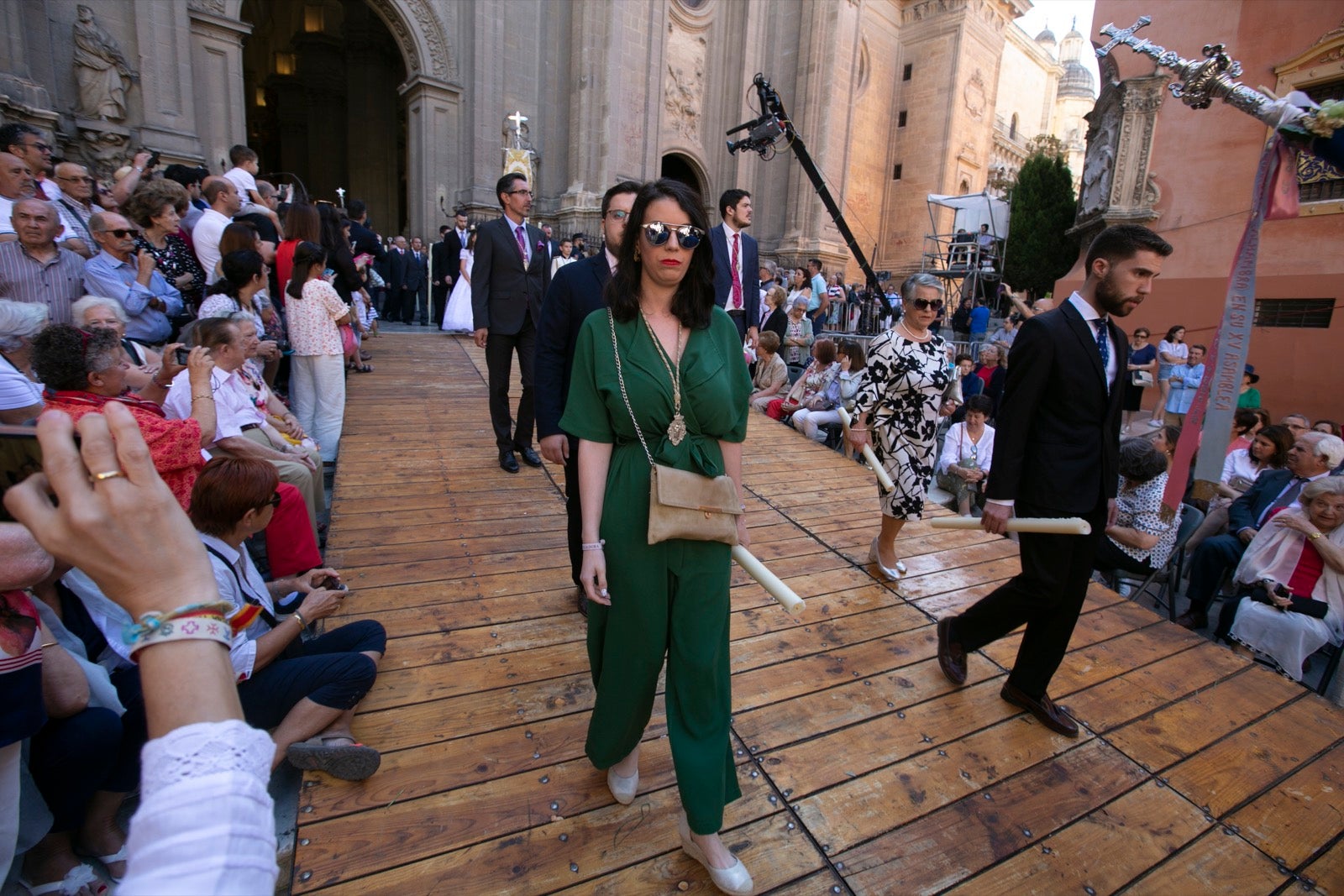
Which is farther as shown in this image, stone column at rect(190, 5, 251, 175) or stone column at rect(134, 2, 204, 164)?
stone column at rect(190, 5, 251, 175)

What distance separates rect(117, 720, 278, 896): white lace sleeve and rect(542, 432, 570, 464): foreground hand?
232cm

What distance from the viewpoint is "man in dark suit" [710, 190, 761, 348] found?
5203mm

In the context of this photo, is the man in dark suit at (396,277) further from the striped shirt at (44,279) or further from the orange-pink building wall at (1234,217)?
the orange-pink building wall at (1234,217)

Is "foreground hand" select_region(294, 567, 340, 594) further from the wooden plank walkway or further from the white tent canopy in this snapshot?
the white tent canopy

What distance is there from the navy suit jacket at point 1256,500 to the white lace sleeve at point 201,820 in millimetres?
6353

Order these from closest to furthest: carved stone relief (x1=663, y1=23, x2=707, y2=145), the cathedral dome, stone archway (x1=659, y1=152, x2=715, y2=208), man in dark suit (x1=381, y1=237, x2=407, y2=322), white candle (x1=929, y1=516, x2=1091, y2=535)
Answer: white candle (x1=929, y1=516, x2=1091, y2=535), man in dark suit (x1=381, y1=237, x2=407, y2=322), carved stone relief (x1=663, y1=23, x2=707, y2=145), stone archway (x1=659, y1=152, x2=715, y2=208), the cathedral dome

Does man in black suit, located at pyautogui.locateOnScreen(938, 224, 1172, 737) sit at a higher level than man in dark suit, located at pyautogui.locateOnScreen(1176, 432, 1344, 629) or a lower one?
higher

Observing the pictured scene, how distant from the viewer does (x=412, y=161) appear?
51.0 ft

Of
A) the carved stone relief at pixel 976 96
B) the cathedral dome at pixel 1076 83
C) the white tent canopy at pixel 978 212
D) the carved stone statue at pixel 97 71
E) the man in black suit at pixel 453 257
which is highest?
the cathedral dome at pixel 1076 83

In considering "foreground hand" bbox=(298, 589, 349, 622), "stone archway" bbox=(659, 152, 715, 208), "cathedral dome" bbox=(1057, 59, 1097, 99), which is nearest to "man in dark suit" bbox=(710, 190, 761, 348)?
"foreground hand" bbox=(298, 589, 349, 622)

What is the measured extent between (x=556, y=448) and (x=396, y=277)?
11510 mm

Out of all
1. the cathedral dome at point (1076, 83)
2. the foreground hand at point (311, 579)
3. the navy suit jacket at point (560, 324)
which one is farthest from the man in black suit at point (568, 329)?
the cathedral dome at point (1076, 83)

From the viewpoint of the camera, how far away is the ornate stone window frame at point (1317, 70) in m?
10.0

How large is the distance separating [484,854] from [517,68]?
17891mm
